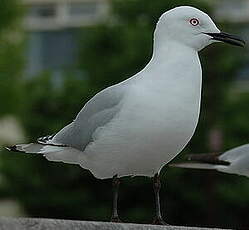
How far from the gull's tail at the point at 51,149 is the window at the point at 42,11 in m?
13.8

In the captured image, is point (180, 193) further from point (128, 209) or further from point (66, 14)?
point (66, 14)

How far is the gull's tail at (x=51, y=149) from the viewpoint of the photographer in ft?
11.9

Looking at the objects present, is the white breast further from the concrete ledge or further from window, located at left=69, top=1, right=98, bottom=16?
window, located at left=69, top=1, right=98, bottom=16

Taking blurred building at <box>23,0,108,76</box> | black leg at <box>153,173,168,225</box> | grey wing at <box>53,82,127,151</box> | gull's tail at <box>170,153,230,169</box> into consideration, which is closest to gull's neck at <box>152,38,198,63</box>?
grey wing at <box>53,82,127,151</box>

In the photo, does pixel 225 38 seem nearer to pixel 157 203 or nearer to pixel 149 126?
pixel 149 126

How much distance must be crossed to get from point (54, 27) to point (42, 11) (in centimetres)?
86

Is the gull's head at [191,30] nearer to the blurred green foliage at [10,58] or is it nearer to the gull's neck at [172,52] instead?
the gull's neck at [172,52]

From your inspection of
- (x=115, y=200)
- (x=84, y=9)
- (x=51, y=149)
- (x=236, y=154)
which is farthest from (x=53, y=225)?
(x=84, y=9)

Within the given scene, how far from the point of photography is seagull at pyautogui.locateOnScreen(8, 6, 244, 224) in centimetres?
341

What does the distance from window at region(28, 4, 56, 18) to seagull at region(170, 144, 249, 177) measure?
12553 mm

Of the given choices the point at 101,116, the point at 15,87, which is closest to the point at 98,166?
the point at 101,116

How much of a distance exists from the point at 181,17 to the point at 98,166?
2.21ft

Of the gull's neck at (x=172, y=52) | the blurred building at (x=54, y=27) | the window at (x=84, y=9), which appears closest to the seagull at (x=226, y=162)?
the gull's neck at (x=172, y=52)

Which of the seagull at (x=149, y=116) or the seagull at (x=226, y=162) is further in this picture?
the seagull at (x=226, y=162)
